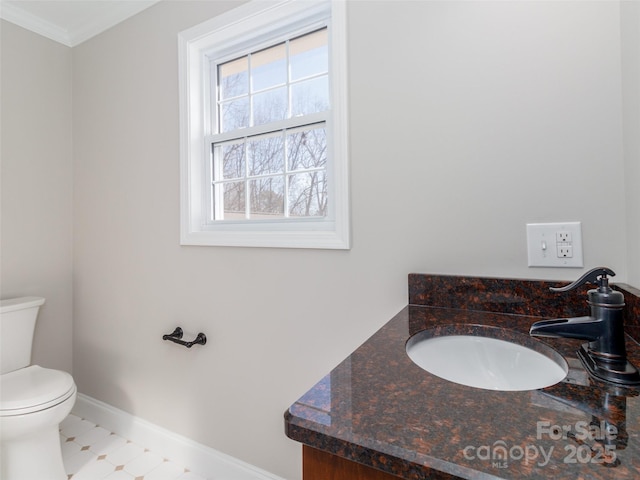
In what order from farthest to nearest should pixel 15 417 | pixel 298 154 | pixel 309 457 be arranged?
pixel 298 154 < pixel 15 417 < pixel 309 457

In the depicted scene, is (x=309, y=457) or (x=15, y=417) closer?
(x=309, y=457)

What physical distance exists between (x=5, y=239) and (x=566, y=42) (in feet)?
9.37

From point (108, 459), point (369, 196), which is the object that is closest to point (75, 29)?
point (369, 196)

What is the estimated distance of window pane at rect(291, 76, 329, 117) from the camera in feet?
4.93

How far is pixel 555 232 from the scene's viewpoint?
0.98 meters

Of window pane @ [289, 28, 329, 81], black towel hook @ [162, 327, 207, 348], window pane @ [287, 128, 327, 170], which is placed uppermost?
window pane @ [289, 28, 329, 81]

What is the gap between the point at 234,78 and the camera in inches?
70.4

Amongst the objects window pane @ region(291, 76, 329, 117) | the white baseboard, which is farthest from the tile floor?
window pane @ region(291, 76, 329, 117)

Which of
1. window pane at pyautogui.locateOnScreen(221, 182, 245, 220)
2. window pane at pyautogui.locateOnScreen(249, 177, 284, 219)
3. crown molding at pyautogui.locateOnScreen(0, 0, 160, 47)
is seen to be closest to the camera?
window pane at pyautogui.locateOnScreen(249, 177, 284, 219)

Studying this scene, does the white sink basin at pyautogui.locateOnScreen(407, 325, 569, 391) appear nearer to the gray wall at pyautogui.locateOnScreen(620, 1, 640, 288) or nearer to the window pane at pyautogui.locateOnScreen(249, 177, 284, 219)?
the gray wall at pyautogui.locateOnScreen(620, 1, 640, 288)

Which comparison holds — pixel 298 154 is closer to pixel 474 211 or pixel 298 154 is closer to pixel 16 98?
Result: pixel 474 211

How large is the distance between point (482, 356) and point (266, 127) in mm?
1342

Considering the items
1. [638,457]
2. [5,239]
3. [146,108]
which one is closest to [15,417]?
[5,239]

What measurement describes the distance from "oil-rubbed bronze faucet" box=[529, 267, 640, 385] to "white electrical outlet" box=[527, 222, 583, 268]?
0.98 ft
